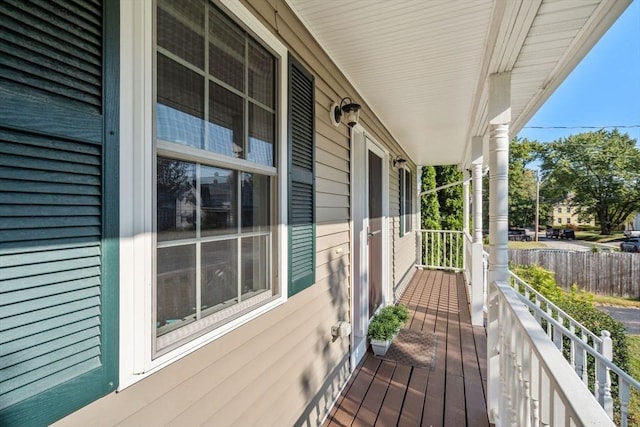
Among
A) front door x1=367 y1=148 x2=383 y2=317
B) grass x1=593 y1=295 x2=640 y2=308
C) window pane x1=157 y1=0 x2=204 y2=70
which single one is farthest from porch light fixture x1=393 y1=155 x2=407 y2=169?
grass x1=593 y1=295 x2=640 y2=308

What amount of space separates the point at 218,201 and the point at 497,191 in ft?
6.54

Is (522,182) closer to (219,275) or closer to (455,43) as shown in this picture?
(455,43)

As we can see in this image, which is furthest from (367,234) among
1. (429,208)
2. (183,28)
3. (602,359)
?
(429,208)

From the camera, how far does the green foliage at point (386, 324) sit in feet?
10.8

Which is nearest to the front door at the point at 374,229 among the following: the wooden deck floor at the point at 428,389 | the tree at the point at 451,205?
the wooden deck floor at the point at 428,389

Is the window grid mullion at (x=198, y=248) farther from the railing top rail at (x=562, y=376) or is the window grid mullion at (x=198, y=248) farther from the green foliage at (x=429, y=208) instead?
the green foliage at (x=429, y=208)

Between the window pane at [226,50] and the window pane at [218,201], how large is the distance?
42 centimetres

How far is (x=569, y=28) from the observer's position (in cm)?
170

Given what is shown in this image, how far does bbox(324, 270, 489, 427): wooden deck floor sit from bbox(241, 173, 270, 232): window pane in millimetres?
1681

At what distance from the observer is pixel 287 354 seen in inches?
73.4

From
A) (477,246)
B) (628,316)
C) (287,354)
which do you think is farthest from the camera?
(628,316)

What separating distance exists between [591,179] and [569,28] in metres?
35.9

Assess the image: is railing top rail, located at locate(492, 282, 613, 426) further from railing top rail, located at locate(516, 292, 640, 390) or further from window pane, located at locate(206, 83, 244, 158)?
window pane, located at locate(206, 83, 244, 158)

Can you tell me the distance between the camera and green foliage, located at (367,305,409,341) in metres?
3.28
